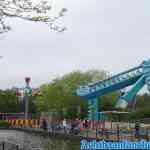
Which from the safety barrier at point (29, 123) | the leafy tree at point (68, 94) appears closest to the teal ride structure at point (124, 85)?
the safety barrier at point (29, 123)

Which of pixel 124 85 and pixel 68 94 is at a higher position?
pixel 68 94

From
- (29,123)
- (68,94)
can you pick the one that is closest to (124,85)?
(29,123)

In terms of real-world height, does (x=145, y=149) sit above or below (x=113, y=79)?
below

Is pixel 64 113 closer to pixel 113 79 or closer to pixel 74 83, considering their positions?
pixel 74 83

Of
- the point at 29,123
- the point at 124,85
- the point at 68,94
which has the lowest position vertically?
the point at 29,123

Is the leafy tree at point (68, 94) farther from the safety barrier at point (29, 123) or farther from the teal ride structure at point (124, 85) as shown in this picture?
the teal ride structure at point (124, 85)

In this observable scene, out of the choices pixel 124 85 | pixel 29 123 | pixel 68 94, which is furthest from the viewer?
pixel 68 94

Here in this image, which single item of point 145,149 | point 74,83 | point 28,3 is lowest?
point 145,149

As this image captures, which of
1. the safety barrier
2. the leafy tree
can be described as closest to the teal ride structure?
the safety barrier

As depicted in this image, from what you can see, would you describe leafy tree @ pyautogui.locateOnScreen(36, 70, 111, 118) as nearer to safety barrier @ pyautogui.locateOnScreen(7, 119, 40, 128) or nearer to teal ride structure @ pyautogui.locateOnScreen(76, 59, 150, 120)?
safety barrier @ pyautogui.locateOnScreen(7, 119, 40, 128)

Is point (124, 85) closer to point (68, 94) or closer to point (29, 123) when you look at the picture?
point (29, 123)

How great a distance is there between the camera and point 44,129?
45750 mm

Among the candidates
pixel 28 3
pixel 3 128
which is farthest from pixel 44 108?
pixel 28 3

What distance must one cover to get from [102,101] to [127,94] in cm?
3086
